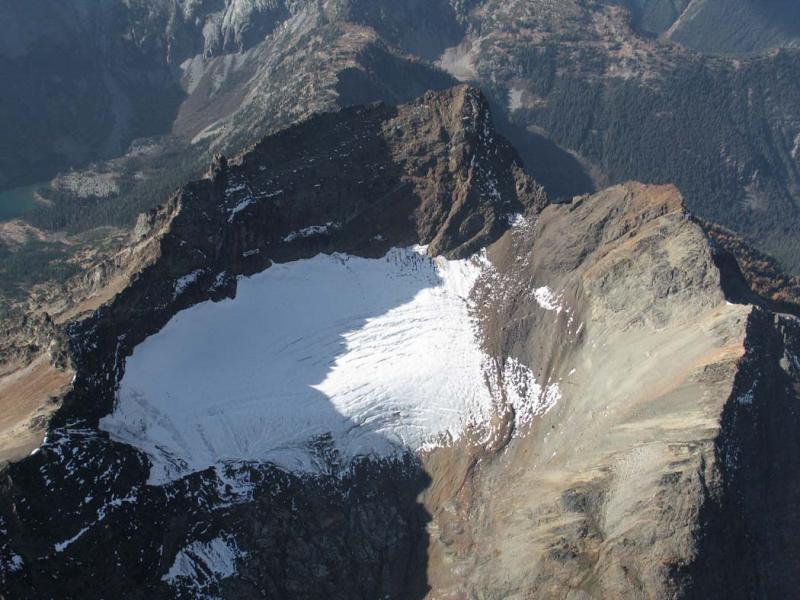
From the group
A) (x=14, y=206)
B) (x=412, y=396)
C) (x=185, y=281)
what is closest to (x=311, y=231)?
(x=185, y=281)

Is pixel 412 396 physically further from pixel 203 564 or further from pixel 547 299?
pixel 203 564

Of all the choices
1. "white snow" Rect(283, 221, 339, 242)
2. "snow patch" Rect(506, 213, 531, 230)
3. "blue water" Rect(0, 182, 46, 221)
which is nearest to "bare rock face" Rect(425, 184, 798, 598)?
"snow patch" Rect(506, 213, 531, 230)

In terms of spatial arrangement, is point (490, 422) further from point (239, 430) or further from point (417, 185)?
point (417, 185)

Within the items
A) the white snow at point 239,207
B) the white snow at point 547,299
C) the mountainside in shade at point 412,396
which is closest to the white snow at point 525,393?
the mountainside in shade at point 412,396

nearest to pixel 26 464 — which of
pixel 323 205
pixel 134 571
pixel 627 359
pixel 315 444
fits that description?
pixel 134 571

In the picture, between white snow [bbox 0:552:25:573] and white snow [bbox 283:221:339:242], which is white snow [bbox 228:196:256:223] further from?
white snow [bbox 0:552:25:573]
